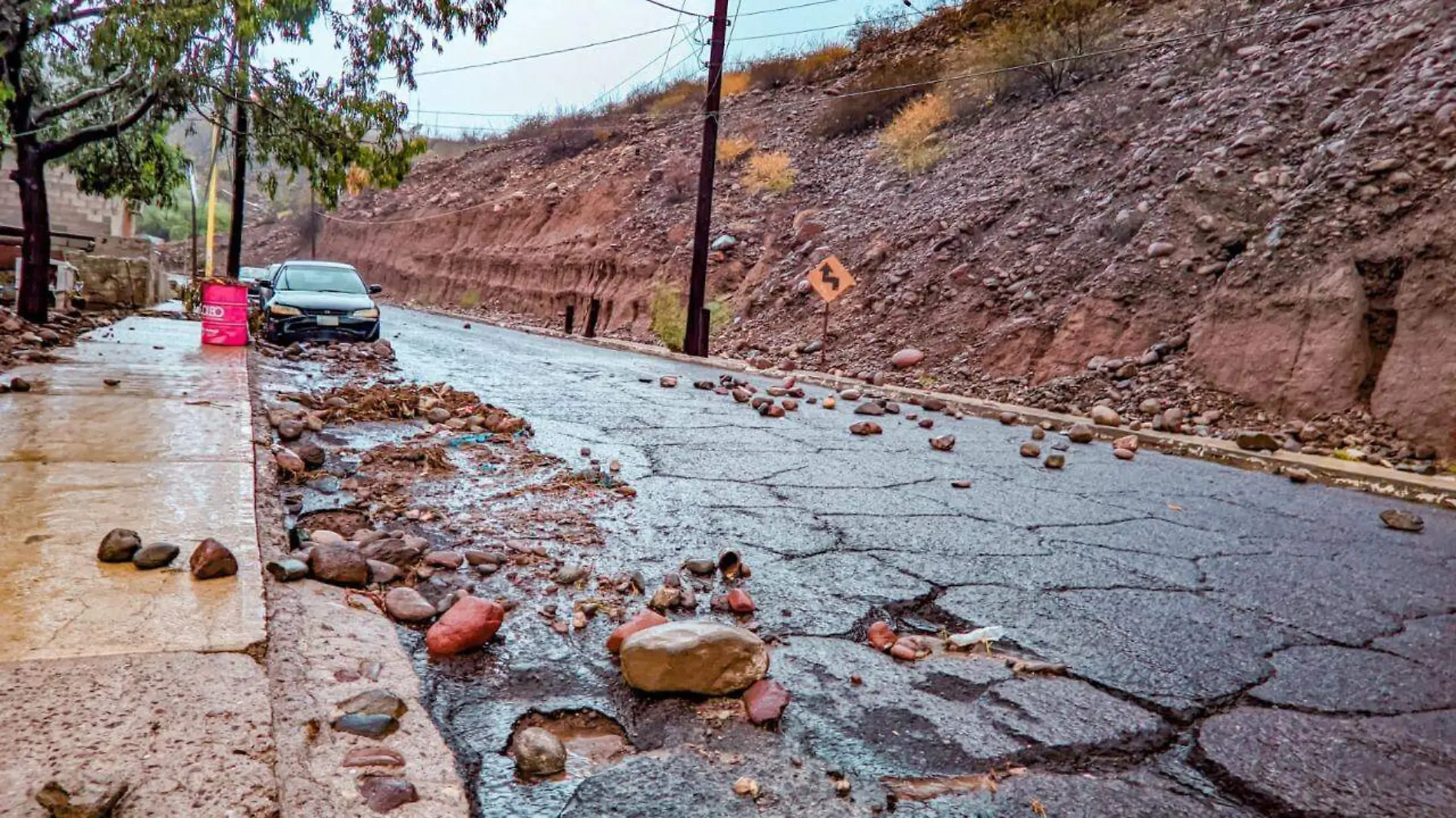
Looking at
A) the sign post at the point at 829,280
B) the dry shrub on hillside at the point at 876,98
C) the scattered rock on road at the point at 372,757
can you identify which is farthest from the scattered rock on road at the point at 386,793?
the dry shrub on hillside at the point at 876,98

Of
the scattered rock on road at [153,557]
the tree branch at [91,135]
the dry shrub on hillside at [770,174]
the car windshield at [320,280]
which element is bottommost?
the scattered rock on road at [153,557]

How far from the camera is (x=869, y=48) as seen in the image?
26.2 metres

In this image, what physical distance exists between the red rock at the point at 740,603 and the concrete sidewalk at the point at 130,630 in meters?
1.26

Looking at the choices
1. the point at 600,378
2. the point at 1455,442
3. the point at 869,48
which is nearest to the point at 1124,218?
the point at 1455,442

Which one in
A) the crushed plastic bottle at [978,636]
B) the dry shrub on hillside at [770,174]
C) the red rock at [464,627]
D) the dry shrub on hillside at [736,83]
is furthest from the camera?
the dry shrub on hillside at [736,83]

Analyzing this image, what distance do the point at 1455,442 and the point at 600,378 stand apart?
7679 mm

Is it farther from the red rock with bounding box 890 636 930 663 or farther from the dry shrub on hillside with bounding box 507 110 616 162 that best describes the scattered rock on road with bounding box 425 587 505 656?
the dry shrub on hillside with bounding box 507 110 616 162

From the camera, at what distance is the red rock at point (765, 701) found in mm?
1907

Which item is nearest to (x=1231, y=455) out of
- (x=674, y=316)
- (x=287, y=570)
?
(x=287, y=570)

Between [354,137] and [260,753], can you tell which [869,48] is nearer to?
[354,137]

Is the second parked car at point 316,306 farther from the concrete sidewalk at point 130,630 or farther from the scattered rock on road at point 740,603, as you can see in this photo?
the scattered rock on road at point 740,603

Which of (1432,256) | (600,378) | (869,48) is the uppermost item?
(869,48)

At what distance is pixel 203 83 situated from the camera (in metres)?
7.38

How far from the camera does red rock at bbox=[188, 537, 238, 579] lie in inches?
86.7
